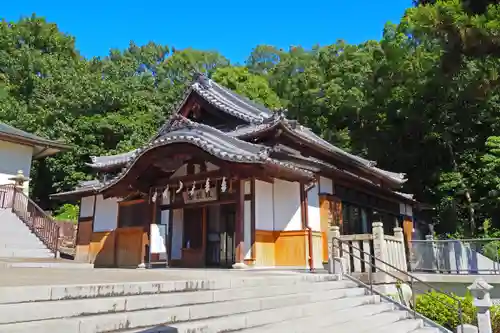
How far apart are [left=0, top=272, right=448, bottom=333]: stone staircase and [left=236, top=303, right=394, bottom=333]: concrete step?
0.01 m

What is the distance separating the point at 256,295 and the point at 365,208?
449 inches

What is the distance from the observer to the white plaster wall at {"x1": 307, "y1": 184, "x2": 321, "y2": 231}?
44.2 feet

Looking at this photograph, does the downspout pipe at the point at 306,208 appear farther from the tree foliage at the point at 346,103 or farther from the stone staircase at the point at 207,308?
the tree foliage at the point at 346,103

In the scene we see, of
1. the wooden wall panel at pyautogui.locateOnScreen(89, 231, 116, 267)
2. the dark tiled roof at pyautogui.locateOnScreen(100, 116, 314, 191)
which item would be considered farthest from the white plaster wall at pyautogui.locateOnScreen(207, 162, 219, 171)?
the wooden wall panel at pyautogui.locateOnScreen(89, 231, 116, 267)

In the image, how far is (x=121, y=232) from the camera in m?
15.6

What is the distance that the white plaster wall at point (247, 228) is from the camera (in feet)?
37.8

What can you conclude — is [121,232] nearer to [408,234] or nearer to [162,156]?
[162,156]

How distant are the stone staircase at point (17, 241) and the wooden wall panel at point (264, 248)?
28.3 feet

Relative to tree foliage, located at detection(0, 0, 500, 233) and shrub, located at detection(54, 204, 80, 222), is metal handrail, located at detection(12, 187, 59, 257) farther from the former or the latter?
tree foliage, located at detection(0, 0, 500, 233)

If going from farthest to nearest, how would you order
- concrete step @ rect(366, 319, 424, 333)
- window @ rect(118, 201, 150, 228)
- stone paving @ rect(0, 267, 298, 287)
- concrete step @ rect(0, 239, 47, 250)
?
window @ rect(118, 201, 150, 228)
concrete step @ rect(0, 239, 47, 250)
concrete step @ rect(366, 319, 424, 333)
stone paving @ rect(0, 267, 298, 287)

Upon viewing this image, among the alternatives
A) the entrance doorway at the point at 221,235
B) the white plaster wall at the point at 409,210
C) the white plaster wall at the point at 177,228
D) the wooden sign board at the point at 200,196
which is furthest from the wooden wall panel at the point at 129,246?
the white plaster wall at the point at 409,210

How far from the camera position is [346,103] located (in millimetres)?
31297

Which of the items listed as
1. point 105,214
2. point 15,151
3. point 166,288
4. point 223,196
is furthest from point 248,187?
point 15,151

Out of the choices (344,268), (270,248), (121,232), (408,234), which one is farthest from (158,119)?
(344,268)
